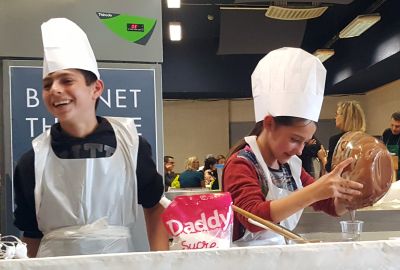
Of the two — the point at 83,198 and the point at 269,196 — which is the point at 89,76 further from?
the point at 269,196

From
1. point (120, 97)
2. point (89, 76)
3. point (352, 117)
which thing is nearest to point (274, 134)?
point (89, 76)

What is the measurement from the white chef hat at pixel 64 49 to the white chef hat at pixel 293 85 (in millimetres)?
449

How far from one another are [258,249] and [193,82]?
24.7 ft

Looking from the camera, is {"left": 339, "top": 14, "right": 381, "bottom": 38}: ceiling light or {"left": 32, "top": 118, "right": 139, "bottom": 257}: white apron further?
{"left": 339, "top": 14, "right": 381, "bottom": 38}: ceiling light

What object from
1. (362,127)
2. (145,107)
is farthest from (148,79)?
(362,127)

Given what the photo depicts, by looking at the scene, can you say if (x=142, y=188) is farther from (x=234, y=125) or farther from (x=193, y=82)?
(x=234, y=125)

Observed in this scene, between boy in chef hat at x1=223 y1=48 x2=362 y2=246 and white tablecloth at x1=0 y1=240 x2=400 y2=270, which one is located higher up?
boy in chef hat at x1=223 y1=48 x2=362 y2=246

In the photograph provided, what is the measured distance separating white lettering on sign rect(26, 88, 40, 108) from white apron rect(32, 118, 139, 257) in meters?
0.72

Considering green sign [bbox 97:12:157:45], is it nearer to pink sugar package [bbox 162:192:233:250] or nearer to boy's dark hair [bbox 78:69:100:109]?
boy's dark hair [bbox 78:69:100:109]

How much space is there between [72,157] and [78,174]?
0.16ft

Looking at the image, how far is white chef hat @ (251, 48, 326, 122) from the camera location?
1.28 metres

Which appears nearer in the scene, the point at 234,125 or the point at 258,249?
the point at 258,249

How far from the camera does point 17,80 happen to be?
1987 mm

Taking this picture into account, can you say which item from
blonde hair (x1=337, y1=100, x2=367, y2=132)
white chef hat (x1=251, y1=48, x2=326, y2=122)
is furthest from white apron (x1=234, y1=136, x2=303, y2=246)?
blonde hair (x1=337, y1=100, x2=367, y2=132)
